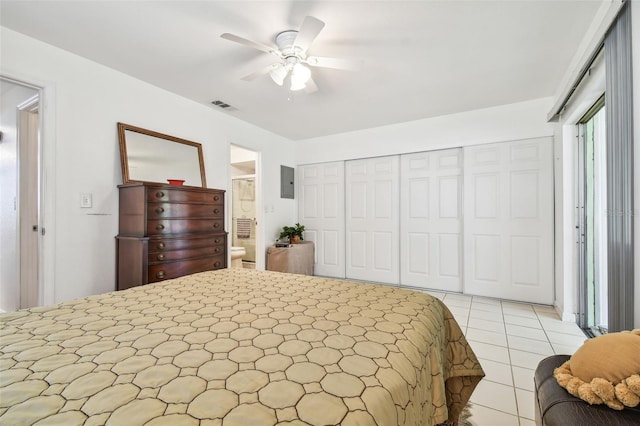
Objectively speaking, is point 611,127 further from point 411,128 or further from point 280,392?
point 411,128

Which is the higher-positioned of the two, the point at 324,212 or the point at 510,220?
the point at 324,212

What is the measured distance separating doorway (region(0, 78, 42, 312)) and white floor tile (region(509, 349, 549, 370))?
437 cm

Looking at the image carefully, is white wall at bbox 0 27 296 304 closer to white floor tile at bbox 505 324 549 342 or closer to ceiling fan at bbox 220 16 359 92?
ceiling fan at bbox 220 16 359 92

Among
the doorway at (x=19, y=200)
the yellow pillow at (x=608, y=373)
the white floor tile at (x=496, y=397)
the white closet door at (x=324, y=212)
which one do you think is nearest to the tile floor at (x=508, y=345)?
the white floor tile at (x=496, y=397)

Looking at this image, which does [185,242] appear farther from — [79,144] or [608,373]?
[608,373]

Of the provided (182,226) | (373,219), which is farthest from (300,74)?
(373,219)

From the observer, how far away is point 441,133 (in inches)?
157

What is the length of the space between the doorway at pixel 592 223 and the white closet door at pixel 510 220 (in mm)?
596

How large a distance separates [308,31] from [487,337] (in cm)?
285

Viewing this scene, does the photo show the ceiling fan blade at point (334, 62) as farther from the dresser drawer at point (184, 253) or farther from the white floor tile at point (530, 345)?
the white floor tile at point (530, 345)

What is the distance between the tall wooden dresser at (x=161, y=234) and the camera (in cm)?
248

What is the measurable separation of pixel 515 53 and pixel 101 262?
4.02 metres

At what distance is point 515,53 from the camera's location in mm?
2430

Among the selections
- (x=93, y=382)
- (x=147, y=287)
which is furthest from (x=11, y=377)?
(x=147, y=287)
